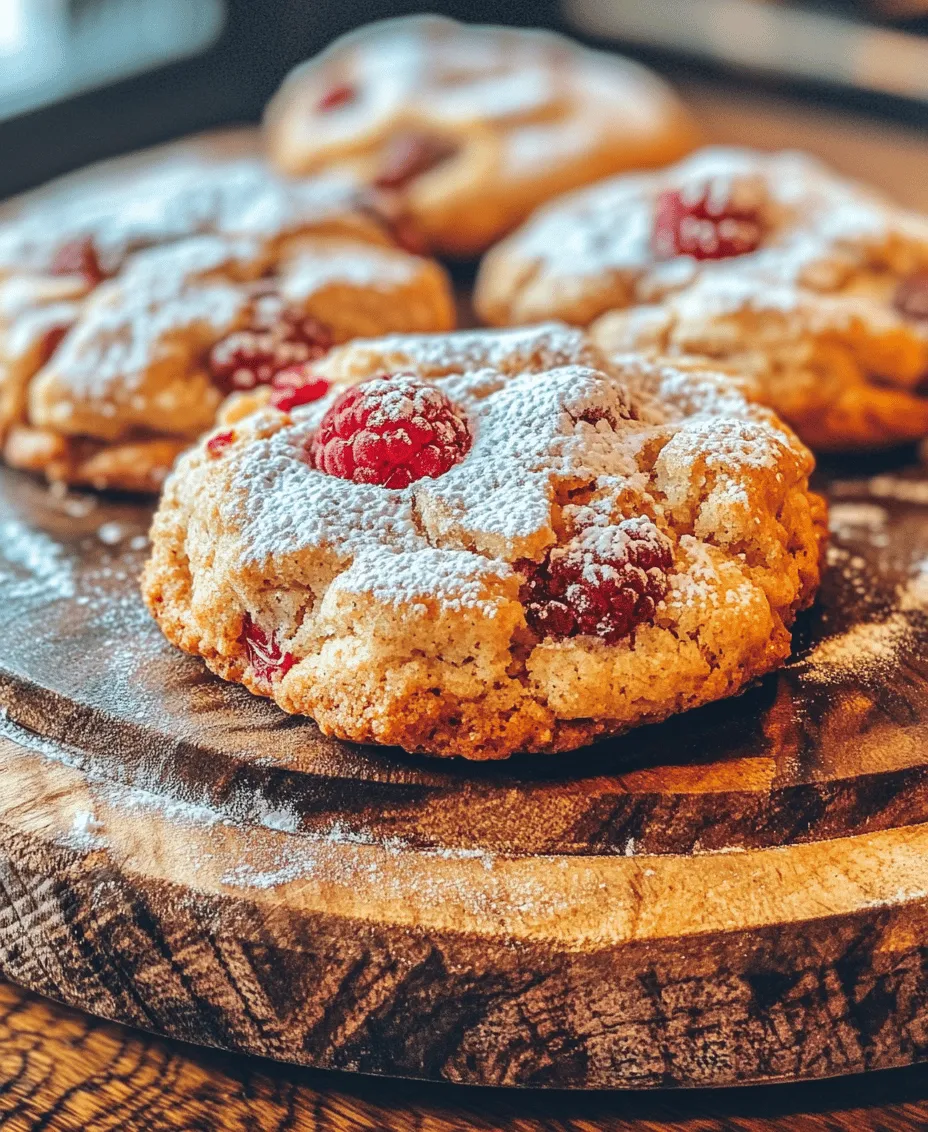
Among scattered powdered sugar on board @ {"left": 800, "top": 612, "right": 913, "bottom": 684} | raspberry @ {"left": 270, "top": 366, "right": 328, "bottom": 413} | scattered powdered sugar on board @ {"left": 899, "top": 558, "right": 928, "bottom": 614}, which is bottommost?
scattered powdered sugar on board @ {"left": 899, "top": 558, "right": 928, "bottom": 614}

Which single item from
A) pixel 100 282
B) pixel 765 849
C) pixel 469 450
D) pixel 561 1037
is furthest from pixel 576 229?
pixel 561 1037

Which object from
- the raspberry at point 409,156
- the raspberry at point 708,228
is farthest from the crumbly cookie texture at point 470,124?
the raspberry at point 708,228

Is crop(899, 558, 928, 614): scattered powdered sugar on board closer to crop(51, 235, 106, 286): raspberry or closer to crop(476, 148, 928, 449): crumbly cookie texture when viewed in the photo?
crop(476, 148, 928, 449): crumbly cookie texture

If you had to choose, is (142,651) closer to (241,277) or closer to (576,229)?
(241,277)

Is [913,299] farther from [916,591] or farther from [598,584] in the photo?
[598,584]

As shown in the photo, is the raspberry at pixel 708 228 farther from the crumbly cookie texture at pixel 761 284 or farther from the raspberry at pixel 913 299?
the raspberry at pixel 913 299

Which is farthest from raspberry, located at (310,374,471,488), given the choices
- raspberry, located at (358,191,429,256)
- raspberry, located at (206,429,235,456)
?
raspberry, located at (358,191,429,256)
